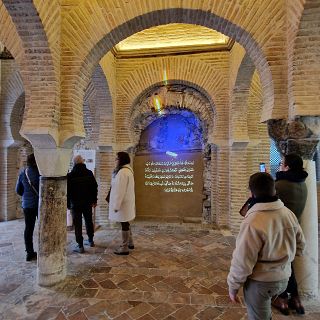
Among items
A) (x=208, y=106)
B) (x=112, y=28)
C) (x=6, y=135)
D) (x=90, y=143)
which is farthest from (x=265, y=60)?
(x=6, y=135)

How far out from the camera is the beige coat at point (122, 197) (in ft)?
15.1

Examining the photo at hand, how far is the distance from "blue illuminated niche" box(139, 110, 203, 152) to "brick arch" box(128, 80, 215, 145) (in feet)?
1.53

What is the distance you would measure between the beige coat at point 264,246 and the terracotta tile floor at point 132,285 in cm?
142

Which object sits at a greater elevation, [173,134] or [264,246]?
[173,134]

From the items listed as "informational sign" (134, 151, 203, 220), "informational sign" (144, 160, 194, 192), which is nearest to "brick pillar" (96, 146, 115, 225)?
"informational sign" (134, 151, 203, 220)

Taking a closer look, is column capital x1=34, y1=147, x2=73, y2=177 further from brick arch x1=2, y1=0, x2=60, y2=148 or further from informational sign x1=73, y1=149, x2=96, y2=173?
informational sign x1=73, y1=149, x2=96, y2=173

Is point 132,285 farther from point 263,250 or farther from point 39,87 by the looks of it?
point 39,87

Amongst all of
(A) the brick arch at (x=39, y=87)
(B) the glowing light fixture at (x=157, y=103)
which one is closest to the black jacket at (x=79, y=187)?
(A) the brick arch at (x=39, y=87)

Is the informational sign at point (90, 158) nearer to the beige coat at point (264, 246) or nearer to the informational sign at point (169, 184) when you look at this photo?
the informational sign at point (169, 184)

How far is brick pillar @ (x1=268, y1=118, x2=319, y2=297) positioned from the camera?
3355mm

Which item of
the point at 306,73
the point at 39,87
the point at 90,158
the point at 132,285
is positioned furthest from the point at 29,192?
the point at 306,73

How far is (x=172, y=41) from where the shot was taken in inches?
280

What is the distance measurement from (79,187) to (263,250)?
3.73 meters

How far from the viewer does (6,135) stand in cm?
781
